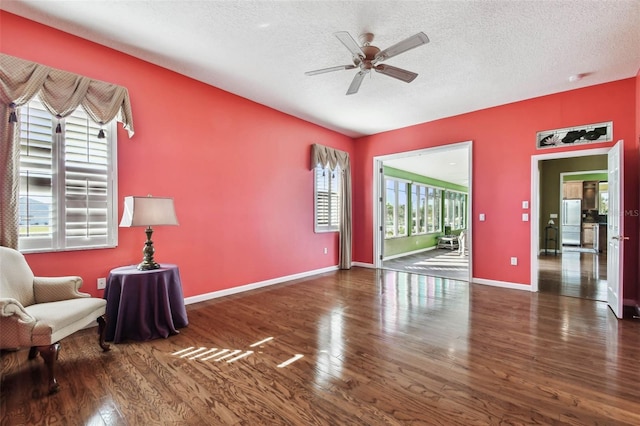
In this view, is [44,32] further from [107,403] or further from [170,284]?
[107,403]

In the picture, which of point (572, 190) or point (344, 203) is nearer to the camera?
point (344, 203)

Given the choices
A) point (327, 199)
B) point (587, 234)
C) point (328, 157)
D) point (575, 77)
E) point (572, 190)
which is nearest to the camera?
point (575, 77)

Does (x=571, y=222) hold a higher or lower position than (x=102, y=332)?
higher

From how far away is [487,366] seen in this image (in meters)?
2.30

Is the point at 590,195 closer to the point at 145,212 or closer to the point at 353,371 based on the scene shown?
the point at 353,371

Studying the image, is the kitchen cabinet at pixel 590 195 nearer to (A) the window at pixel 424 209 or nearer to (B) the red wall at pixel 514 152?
(A) the window at pixel 424 209

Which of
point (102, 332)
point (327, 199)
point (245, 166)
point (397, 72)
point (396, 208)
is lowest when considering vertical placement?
point (102, 332)

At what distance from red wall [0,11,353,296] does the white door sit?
4293 mm

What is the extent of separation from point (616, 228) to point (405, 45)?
3.38m

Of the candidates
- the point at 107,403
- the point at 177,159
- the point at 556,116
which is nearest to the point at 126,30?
the point at 177,159

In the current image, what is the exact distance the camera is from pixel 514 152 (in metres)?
4.69

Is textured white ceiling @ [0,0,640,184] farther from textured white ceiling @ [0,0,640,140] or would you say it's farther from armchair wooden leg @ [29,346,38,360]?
armchair wooden leg @ [29,346,38,360]

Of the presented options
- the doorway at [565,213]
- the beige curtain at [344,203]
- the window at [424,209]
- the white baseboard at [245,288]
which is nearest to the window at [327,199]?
the beige curtain at [344,203]

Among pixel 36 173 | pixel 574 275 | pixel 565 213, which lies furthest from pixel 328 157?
pixel 565 213
